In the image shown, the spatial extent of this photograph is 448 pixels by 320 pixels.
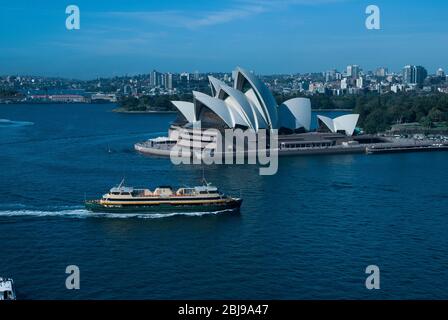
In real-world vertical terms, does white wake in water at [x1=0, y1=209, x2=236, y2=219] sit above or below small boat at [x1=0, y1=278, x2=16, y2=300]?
above

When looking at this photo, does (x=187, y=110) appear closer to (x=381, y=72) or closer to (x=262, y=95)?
(x=262, y=95)

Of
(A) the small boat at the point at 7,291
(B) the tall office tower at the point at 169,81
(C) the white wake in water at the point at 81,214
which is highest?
(B) the tall office tower at the point at 169,81

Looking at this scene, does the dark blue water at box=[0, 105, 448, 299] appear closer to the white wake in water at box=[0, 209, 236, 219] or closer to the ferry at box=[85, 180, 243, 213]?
the white wake in water at box=[0, 209, 236, 219]

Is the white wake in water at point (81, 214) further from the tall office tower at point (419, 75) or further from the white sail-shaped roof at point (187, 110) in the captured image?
the tall office tower at point (419, 75)

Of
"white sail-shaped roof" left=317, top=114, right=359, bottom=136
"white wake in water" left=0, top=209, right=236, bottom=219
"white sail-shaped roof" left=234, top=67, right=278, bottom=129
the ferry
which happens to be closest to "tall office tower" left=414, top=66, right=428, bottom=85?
"white sail-shaped roof" left=317, top=114, right=359, bottom=136

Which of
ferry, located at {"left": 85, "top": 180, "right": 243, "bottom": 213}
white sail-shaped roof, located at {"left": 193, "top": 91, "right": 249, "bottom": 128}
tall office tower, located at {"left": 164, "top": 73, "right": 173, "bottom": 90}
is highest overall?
tall office tower, located at {"left": 164, "top": 73, "right": 173, "bottom": 90}

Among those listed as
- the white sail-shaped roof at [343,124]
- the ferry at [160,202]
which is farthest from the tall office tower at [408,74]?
the ferry at [160,202]

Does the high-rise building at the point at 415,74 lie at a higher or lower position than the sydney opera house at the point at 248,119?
higher

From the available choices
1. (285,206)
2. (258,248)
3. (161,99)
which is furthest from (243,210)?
(161,99)
